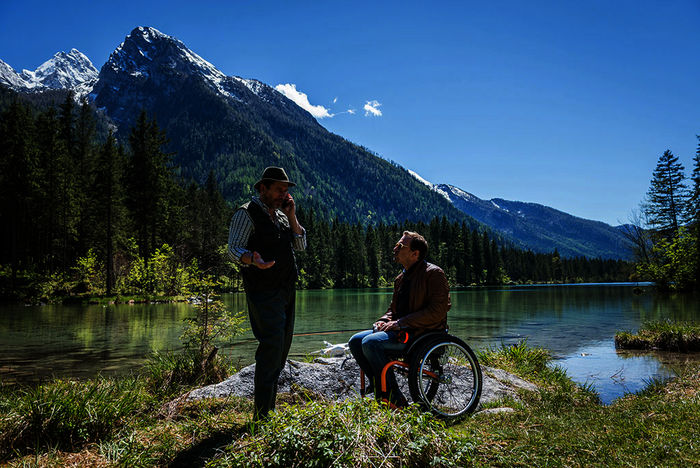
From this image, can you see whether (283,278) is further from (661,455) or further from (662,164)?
(662,164)

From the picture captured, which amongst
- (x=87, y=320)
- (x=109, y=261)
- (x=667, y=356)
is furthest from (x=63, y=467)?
(x=109, y=261)

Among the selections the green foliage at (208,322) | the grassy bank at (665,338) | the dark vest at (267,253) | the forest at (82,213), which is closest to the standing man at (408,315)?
the dark vest at (267,253)

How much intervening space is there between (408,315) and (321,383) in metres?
2.00

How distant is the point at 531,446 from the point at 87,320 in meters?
21.7

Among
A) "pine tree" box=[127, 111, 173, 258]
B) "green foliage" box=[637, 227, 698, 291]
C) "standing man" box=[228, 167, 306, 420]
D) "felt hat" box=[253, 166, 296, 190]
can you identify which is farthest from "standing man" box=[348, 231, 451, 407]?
"green foliage" box=[637, 227, 698, 291]

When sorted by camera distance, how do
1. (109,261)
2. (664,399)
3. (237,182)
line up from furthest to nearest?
(237,182) → (109,261) → (664,399)

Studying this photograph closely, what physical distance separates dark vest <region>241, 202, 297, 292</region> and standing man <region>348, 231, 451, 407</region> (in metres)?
1.22

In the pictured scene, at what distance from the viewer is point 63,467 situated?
8.63 ft

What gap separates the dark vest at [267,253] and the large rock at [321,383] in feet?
7.20

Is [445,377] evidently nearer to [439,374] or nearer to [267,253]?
[439,374]

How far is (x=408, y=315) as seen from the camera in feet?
14.5

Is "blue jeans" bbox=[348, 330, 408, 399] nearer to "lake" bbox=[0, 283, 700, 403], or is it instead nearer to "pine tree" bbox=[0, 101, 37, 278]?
"lake" bbox=[0, 283, 700, 403]

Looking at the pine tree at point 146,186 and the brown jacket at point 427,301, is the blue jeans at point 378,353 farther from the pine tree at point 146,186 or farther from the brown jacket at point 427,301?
the pine tree at point 146,186

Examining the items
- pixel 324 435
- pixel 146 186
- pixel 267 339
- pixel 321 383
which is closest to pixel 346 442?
pixel 324 435
